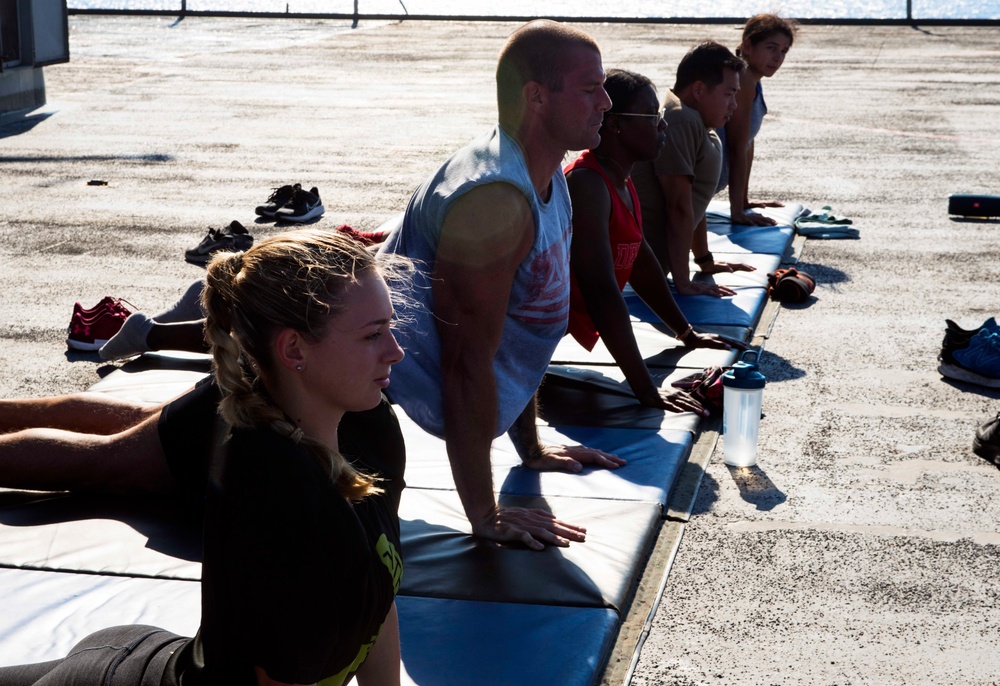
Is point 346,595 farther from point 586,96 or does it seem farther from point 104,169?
point 104,169

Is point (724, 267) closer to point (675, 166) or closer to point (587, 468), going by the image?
point (675, 166)

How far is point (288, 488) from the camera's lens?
2.03 m

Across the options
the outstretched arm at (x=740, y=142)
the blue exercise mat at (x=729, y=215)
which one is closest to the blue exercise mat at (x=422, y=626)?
the outstretched arm at (x=740, y=142)

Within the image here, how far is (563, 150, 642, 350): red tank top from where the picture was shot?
15.5 ft

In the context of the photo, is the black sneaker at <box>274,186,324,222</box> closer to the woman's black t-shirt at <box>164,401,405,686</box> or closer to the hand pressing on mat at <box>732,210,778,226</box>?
the hand pressing on mat at <box>732,210,778,226</box>

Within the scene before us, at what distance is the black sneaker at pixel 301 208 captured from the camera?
855cm

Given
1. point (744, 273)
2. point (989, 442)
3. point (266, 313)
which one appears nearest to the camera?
point (266, 313)

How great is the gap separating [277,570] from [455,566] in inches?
Answer: 55.4

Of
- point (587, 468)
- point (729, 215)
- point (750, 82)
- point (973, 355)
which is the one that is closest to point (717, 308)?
point (973, 355)

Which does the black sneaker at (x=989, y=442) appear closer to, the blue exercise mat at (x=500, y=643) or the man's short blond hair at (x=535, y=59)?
the blue exercise mat at (x=500, y=643)

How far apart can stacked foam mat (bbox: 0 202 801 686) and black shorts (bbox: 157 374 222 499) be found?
0.20 m

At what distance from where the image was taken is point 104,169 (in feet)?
34.7

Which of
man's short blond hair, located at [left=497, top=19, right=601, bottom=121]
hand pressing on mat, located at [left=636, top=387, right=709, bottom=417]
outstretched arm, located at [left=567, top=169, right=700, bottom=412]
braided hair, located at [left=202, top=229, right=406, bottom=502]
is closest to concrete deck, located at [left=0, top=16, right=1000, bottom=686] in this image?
hand pressing on mat, located at [left=636, top=387, right=709, bottom=417]

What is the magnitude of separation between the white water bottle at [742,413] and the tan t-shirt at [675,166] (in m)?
1.88
